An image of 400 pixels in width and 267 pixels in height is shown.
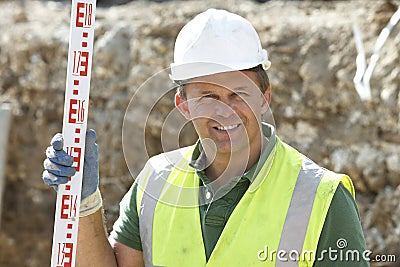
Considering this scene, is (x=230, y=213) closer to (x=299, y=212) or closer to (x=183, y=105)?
(x=299, y=212)

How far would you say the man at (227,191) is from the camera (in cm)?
218

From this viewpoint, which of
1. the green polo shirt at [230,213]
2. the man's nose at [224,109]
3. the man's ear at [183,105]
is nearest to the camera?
the green polo shirt at [230,213]

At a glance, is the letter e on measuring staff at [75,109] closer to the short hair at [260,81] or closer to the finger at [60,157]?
the finger at [60,157]

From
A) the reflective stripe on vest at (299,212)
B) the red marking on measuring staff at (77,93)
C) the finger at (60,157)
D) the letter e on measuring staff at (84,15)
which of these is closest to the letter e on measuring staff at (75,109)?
the red marking on measuring staff at (77,93)

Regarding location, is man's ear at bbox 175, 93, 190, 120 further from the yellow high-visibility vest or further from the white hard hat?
the yellow high-visibility vest

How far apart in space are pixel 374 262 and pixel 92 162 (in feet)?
7.98

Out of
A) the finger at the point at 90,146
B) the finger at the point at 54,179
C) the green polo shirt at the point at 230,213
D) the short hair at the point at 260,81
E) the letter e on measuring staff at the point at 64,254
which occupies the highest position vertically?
the short hair at the point at 260,81

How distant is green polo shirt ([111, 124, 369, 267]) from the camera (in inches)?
83.2

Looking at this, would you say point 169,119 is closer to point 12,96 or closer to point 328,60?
point 328,60

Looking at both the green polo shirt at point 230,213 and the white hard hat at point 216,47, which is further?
the white hard hat at point 216,47

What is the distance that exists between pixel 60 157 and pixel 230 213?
53 cm

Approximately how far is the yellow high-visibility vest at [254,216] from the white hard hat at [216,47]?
30cm

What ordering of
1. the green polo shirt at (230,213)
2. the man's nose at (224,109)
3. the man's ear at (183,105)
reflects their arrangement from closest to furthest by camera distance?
the green polo shirt at (230,213) → the man's nose at (224,109) → the man's ear at (183,105)

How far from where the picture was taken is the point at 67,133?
2.26 meters
